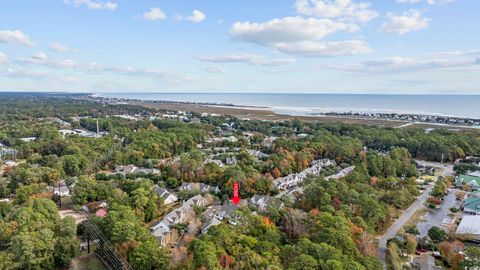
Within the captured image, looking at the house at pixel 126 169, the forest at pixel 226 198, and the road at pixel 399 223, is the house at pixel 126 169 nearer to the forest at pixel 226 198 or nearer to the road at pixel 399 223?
the forest at pixel 226 198

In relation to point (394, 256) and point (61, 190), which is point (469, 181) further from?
point (61, 190)

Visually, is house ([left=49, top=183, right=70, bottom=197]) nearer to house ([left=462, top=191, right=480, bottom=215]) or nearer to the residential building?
the residential building

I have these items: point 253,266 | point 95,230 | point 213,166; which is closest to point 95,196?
point 95,230

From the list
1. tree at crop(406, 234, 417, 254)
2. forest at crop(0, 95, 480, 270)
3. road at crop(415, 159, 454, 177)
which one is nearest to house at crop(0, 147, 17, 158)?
forest at crop(0, 95, 480, 270)

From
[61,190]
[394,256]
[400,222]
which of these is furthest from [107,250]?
[400,222]

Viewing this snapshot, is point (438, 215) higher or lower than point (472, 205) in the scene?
lower

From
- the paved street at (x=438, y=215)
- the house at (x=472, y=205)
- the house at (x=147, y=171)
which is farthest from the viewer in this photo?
the house at (x=147, y=171)

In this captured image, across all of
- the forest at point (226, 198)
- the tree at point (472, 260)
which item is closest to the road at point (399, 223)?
the forest at point (226, 198)
